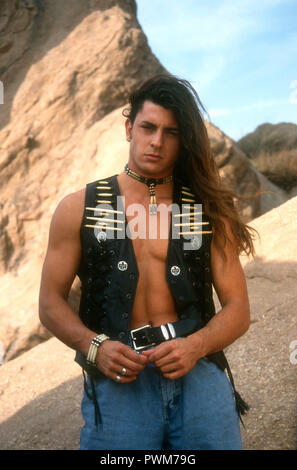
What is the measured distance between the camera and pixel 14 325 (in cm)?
594

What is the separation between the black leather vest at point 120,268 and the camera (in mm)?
2146

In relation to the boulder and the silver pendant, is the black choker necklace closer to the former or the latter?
the silver pendant

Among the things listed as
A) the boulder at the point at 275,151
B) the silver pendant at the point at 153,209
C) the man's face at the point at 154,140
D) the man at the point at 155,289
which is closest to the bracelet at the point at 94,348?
the man at the point at 155,289

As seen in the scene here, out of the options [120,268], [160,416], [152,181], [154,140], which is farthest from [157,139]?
[160,416]

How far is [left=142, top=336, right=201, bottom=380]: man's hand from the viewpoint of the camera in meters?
1.94

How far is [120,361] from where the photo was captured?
76.7 inches

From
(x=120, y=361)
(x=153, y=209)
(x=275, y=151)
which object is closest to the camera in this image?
(x=120, y=361)

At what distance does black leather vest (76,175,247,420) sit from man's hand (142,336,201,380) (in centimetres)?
21

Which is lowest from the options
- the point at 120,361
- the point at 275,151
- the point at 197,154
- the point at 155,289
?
the point at 275,151

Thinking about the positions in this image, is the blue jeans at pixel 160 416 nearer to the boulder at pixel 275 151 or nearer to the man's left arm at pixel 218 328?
the man's left arm at pixel 218 328

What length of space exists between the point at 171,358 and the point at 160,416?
0.29 metres

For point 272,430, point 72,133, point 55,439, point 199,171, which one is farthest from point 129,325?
point 72,133

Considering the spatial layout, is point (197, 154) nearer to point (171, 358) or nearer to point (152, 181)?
point (152, 181)
